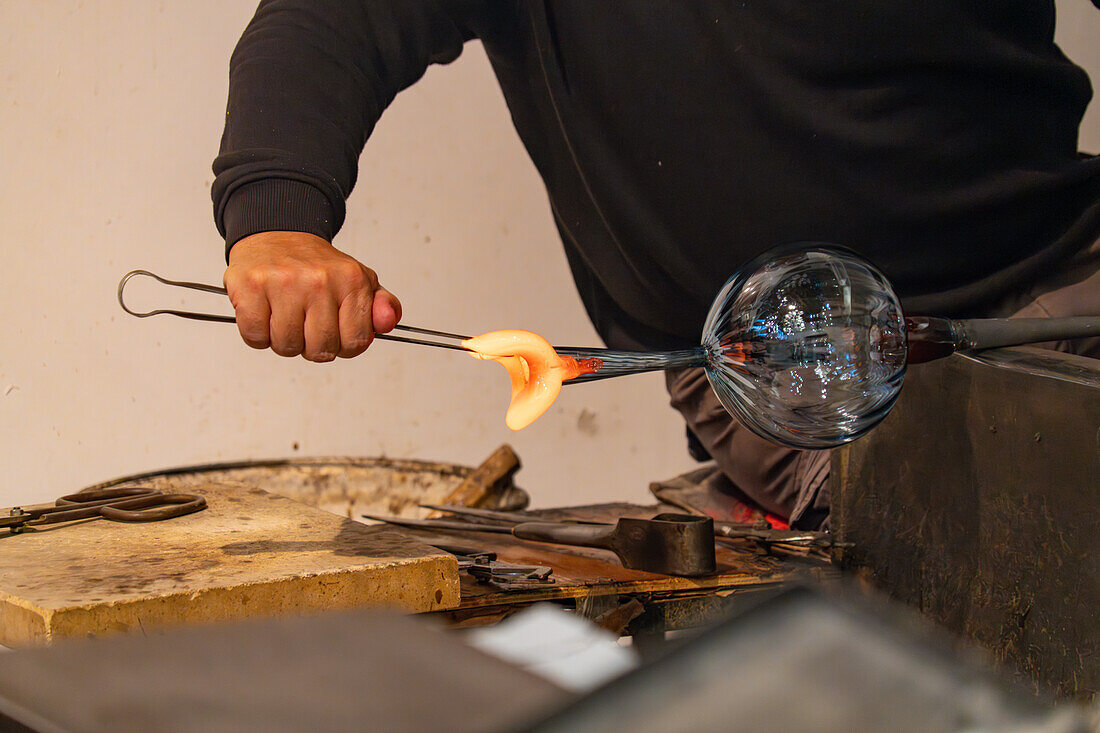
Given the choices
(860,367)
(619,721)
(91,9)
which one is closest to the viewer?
(619,721)

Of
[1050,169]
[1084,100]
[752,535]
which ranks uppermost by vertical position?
[1084,100]

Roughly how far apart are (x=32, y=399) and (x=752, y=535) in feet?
4.18

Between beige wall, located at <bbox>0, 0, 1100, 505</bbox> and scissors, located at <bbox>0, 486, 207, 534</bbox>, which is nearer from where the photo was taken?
scissors, located at <bbox>0, 486, 207, 534</bbox>

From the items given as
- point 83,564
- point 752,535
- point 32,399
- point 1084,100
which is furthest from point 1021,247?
point 32,399

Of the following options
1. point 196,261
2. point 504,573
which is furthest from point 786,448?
point 196,261

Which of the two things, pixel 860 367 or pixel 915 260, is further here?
pixel 915 260

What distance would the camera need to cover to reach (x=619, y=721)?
6.4 inches

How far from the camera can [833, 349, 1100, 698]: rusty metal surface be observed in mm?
659

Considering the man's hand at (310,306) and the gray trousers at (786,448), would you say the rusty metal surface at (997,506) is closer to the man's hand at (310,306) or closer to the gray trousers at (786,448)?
the gray trousers at (786,448)

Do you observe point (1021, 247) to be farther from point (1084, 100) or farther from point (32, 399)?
point (32, 399)

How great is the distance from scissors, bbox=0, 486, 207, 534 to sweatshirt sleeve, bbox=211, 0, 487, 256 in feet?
0.90

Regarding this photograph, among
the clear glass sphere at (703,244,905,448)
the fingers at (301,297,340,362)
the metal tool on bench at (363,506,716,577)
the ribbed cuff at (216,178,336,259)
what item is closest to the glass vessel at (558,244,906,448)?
the clear glass sphere at (703,244,905,448)

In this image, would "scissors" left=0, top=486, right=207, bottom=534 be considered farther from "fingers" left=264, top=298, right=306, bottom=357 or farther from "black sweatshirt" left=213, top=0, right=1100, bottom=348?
"black sweatshirt" left=213, top=0, right=1100, bottom=348

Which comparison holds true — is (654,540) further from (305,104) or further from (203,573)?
(305,104)
